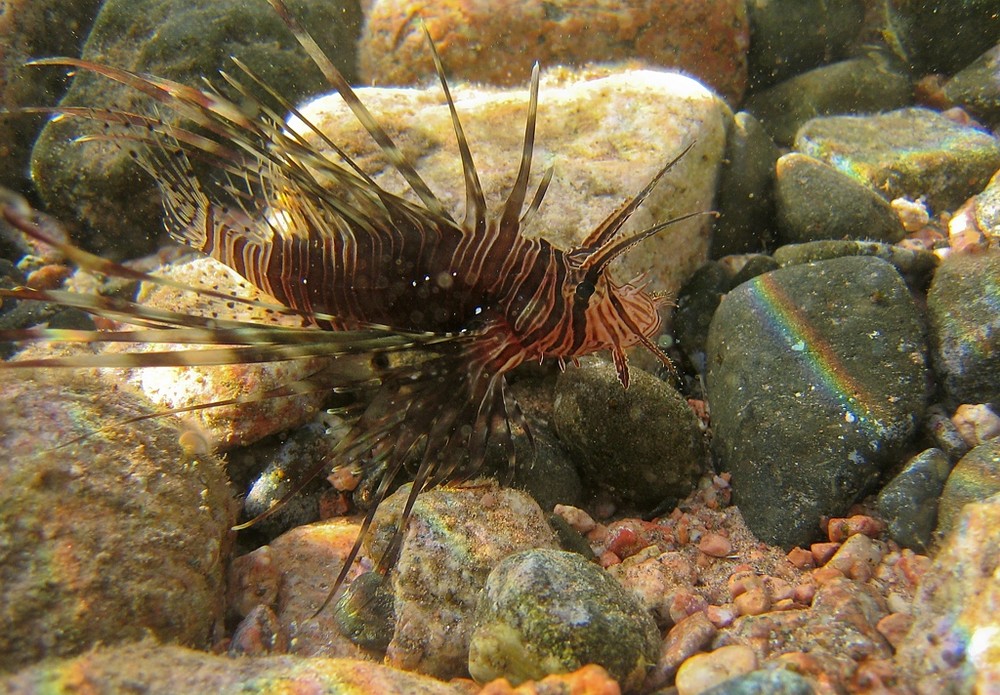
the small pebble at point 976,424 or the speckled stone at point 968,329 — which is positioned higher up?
the speckled stone at point 968,329

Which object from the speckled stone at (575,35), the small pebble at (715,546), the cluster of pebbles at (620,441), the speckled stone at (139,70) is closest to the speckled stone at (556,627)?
the cluster of pebbles at (620,441)

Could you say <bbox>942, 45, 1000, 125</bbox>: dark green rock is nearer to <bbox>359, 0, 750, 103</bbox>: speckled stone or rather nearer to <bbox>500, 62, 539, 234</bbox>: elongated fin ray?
<bbox>359, 0, 750, 103</bbox>: speckled stone

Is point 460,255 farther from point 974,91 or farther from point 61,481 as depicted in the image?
point 974,91

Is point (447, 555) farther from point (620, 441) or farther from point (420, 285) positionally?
point (420, 285)

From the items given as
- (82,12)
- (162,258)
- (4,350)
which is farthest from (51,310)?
(82,12)

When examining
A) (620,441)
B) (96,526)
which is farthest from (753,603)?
(96,526)

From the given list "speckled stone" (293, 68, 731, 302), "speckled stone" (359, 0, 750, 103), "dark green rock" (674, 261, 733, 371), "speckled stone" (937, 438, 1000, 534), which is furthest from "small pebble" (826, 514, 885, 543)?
"speckled stone" (359, 0, 750, 103)

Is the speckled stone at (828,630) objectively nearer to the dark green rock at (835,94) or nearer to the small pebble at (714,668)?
the small pebble at (714,668)
